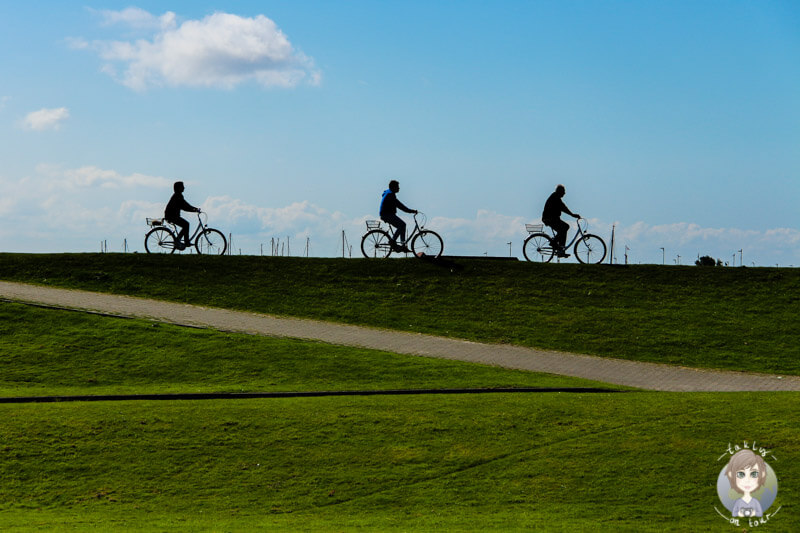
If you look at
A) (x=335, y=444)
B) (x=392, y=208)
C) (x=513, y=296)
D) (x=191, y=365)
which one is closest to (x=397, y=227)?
(x=392, y=208)

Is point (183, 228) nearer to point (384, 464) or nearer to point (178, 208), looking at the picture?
point (178, 208)

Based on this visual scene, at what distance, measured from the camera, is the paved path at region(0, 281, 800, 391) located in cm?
2022

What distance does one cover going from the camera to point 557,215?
96.8ft

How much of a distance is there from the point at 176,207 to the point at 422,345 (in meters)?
11.3

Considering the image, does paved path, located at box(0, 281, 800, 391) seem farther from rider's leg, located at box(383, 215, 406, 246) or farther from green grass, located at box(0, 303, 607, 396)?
rider's leg, located at box(383, 215, 406, 246)

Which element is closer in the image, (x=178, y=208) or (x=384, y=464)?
(x=384, y=464)

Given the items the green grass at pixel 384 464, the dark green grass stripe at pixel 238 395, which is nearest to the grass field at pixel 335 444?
the green grass at pixel 384 464

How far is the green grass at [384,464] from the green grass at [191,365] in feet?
8.01

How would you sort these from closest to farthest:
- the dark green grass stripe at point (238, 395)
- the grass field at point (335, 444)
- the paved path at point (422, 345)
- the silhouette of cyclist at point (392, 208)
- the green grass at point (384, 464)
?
the green grass at point (384, 464) < the grass field at point (335, 444) < the dark green grass stripe at point (238, 395) < the paved path at point (422, 345) < the silhouette of cyclist at point (392, 208)

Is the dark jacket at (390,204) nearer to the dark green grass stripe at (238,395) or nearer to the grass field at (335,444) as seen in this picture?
the grass field at (335,444)

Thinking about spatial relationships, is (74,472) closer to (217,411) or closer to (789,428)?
(217,411)

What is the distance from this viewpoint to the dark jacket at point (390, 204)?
2878cm

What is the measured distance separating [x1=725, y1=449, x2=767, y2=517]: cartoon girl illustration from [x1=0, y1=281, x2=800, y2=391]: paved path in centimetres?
775

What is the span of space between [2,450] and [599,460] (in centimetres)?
847
